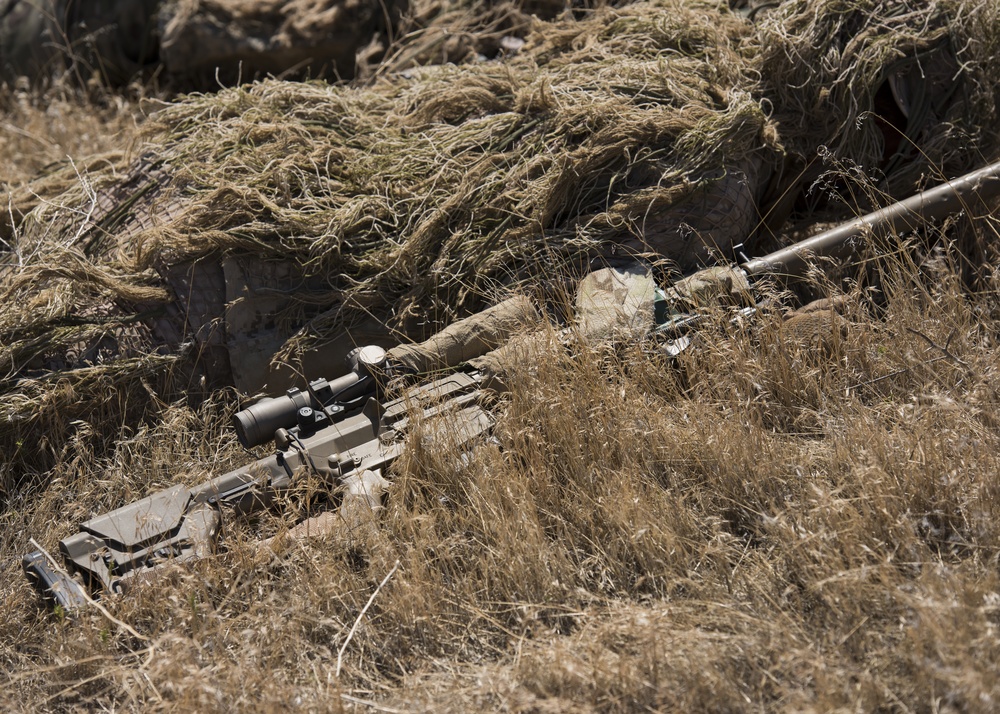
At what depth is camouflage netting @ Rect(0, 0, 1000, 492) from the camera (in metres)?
4.20

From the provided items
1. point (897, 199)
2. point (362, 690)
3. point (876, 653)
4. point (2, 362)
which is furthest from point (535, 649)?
point (897, 199)

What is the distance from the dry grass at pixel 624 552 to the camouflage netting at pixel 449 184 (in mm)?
454

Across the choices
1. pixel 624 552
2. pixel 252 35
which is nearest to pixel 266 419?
pixel 624 552

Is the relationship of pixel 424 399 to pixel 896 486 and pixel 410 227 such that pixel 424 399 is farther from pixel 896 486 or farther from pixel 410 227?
pixel 896 486

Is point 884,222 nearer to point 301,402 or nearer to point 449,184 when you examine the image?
point 449,184

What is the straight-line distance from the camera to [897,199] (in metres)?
4.66

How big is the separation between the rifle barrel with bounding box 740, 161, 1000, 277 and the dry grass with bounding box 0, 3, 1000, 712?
206mm

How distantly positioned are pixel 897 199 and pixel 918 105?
0.53 metres

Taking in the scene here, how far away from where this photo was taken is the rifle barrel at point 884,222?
13.3 feet

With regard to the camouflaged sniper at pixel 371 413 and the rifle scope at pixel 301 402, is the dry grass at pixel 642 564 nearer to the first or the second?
the camouflaged sniper at pixel 371 413

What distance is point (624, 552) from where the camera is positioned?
3.14 meters

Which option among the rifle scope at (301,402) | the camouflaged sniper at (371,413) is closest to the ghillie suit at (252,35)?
the camouflaged sniper at (371,413)

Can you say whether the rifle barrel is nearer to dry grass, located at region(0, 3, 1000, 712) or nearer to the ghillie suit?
dry grass, located at region(0, 3, 1000, 712)

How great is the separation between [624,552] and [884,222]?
6.78ft
